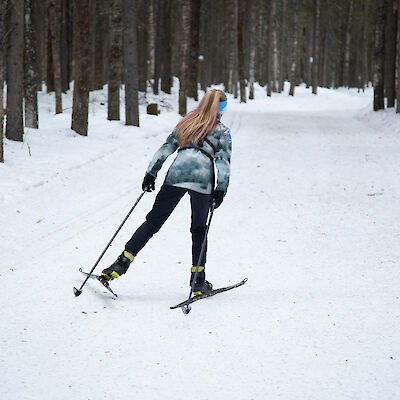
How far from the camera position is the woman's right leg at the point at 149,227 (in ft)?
16.1

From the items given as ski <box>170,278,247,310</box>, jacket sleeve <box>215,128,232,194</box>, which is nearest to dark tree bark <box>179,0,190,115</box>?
jacket sleeve <box>215,128,232,194</box>

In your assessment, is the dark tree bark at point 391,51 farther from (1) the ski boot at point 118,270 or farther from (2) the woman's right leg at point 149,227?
(1) the ski boot at point 118,270

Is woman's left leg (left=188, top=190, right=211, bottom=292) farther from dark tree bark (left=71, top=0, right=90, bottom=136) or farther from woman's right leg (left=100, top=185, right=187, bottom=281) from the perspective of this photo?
dark tree bark (left=71, top=0, right=90, bottom=136)

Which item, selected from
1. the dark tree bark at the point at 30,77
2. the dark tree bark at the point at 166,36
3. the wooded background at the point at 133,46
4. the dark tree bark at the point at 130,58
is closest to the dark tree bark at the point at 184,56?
the wooded background at the point at 133,46

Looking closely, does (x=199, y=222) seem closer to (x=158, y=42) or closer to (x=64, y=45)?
(x=158, y=42)

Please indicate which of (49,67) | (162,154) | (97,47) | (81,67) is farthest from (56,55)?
(162,154)

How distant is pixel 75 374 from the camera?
3.49 metres

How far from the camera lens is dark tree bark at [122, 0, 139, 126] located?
15.8m

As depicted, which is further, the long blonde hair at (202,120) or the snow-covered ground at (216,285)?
the long blonde hair at (202,120)

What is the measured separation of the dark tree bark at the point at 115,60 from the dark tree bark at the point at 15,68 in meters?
5.55

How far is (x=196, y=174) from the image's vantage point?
4.86 meters

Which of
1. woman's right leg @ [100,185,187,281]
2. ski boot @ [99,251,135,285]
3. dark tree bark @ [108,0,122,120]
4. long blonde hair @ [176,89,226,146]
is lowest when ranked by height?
ski boot @ [99,251,135,285]

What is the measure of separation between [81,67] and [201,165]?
1002cm

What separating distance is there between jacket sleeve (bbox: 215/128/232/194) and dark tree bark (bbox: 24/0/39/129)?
10667 mm
